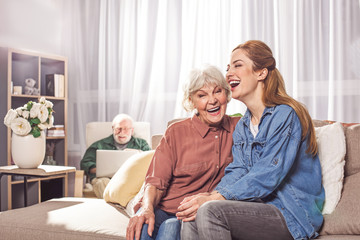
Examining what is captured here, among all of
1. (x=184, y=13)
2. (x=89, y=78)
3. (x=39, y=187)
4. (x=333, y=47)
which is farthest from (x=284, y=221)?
(x=89, y=78)

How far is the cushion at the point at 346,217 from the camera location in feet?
4.93

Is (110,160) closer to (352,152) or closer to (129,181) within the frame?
(129,181)

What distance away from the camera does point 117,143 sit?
3355mm

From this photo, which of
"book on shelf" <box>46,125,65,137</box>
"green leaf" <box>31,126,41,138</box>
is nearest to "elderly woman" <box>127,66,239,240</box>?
"green leaf" <box>31,126,41,138</box>

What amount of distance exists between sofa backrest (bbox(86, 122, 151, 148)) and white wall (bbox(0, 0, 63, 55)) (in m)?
1.39

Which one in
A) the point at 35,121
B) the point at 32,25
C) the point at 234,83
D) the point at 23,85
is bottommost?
the point at 35,121

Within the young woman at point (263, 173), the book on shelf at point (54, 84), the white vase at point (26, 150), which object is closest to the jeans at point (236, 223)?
the young woman at point (263, 173)

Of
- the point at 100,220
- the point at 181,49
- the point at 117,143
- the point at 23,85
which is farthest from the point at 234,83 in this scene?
the point at 23,85

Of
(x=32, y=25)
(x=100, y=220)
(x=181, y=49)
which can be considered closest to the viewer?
(x=100, y=220)

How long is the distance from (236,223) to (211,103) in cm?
56

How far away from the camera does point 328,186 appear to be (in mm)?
1608

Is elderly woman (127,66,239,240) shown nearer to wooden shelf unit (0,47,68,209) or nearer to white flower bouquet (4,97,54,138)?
white flower bouquet (4,97,54,138)

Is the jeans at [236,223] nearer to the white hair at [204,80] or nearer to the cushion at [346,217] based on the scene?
the cushion at [346,217]

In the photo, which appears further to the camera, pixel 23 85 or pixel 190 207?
pixel 23 85
